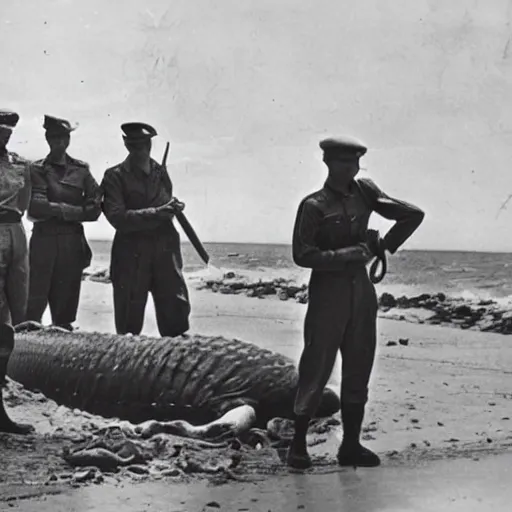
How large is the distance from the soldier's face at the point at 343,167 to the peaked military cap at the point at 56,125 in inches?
141

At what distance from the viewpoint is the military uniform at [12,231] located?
5.77 meters

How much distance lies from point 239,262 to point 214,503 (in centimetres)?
3546

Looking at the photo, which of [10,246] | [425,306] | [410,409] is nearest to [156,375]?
[10,246]

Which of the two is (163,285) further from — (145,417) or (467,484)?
(467,484)

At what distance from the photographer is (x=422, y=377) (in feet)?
26.5

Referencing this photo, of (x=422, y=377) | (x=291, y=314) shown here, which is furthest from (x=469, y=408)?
(x=291, y=314)

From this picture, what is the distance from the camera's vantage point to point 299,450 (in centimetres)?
489

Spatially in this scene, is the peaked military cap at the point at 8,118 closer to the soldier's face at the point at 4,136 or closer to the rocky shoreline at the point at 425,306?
the soldier's face at the point at 4,136

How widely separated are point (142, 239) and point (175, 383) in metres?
1.76

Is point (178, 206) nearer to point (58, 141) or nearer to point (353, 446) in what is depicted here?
point (58, 141)

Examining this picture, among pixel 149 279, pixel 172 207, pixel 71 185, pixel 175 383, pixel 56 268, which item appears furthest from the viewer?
pixel 56 268

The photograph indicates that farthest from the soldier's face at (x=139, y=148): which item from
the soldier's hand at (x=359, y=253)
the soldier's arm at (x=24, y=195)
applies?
the soldier's hand at (x=359, y=253)

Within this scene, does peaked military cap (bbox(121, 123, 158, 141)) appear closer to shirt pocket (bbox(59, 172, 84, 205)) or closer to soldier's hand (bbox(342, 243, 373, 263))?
shirt pocket (bbox(59, 172, 84, 205))

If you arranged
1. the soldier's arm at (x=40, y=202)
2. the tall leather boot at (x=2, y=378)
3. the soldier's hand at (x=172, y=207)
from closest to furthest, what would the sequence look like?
1. the tall leather boot at (x=2, y=378)
2. the soldier's hand at (x=172, y=207)
3. the soldier's arm at (x=40, y=202)
